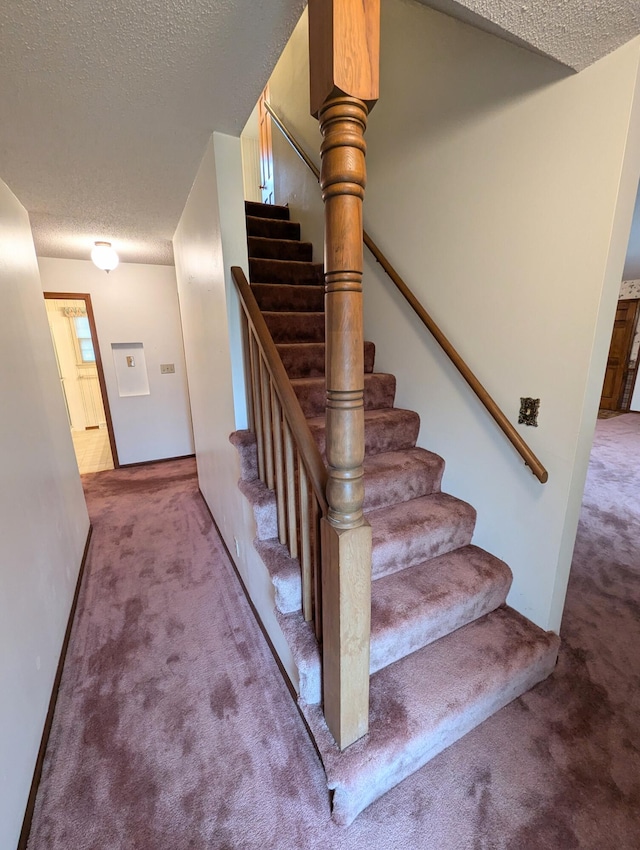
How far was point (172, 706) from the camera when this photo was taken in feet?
4.90

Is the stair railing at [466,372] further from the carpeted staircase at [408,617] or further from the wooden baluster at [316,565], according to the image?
the wooden baluster at [316,565]

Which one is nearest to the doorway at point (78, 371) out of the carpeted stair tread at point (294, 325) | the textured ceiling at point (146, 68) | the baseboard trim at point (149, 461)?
the baseboard trim at point (149, 461)

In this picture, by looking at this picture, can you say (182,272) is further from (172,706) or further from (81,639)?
(172,706)

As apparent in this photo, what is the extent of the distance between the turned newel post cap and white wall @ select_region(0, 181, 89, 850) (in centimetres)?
164

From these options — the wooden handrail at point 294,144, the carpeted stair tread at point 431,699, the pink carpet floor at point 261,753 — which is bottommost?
the pink carpet floor at point 261,753

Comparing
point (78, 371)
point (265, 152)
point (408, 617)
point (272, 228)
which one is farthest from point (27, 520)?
point (78, 371)

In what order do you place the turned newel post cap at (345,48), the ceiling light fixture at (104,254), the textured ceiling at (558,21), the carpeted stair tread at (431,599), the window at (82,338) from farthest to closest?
the window at (82,338) → the ceiling light fixture at (104,254) → the carpeted stair tread at (431,599) → the textured ceiling at (558,21) → the turned newel post cap at (345,48)

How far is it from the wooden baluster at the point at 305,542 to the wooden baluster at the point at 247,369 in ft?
2.27

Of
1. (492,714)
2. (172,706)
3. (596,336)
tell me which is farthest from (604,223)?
(172,706)

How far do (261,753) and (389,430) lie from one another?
153cm

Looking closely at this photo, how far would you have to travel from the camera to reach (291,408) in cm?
118

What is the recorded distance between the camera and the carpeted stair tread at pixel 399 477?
67.7 inches

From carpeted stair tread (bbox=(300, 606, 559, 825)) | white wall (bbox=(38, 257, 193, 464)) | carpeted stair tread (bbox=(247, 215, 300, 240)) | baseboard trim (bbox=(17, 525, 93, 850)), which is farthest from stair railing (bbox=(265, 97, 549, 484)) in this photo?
white wall (bbox=(38, 257, 193, 464))

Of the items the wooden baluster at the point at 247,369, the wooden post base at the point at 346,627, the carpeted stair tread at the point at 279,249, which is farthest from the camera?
the carpeted stair tread at the point at 279,249
